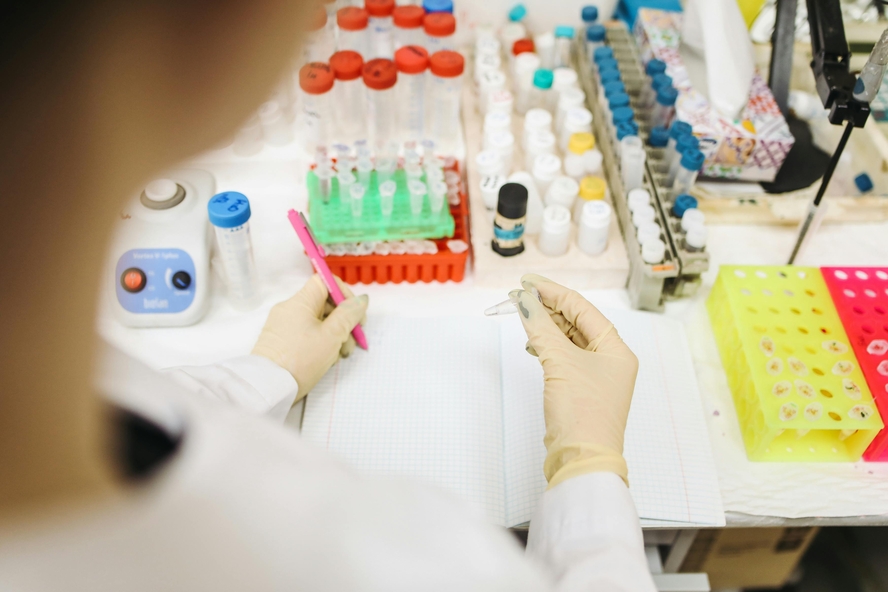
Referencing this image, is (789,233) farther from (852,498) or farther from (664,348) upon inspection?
(852,498)

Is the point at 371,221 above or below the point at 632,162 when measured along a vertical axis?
below

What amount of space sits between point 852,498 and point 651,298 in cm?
47

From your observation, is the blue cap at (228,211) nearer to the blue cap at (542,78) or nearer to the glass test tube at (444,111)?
the glass test tube at (444,111)

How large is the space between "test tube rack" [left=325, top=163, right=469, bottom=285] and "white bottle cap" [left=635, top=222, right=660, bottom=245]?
346mm

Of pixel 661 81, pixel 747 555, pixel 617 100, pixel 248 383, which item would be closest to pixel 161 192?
pixel 248 383

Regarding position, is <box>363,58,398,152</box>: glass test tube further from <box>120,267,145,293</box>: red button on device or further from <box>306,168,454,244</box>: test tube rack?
<box>120,267,145,293</box>: red button on device

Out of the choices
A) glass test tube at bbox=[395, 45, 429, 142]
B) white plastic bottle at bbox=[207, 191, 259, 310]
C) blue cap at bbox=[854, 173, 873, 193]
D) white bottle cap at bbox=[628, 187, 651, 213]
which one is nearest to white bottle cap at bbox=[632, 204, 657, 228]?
white bottle cap at bbox=[628, 187, 651, 213]

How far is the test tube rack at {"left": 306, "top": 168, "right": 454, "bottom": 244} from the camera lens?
1.29 m

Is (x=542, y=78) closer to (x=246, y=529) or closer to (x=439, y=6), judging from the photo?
(x=439, y=6)

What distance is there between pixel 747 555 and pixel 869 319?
2.22 feet

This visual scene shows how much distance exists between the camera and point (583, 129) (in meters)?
1.46

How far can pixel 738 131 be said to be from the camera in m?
1.49

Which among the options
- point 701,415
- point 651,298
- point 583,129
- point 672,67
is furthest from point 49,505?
point 672,67

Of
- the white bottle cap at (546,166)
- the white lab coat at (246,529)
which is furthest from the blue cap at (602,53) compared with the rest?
the white lab coat at (246,529)
